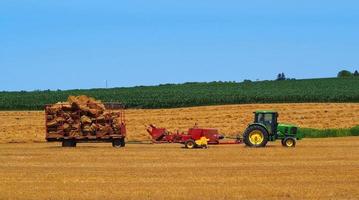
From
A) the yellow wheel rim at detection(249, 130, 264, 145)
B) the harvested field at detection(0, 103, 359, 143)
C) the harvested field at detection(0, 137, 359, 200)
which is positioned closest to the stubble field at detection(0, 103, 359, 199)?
the harvested field at detection(0, 137, 359, 200)

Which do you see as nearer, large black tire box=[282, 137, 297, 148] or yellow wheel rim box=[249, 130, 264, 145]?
yellow wheel rim box=[249, 130, 264, 145]

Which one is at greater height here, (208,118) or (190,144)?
(208,118)

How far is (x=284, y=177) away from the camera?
19594 mm

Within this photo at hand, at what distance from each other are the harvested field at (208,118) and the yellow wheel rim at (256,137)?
11660mm

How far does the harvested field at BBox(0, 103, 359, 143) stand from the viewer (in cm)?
4522

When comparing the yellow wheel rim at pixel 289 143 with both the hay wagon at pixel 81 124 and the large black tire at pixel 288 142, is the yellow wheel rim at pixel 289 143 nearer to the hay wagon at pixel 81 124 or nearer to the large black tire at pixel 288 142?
the large black tire at pixel 288 142

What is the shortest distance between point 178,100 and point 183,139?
26328 millimetres

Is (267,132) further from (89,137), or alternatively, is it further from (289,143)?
(89,137)

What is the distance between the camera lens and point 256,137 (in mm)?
32125

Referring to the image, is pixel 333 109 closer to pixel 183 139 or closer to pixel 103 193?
pixel 183 139

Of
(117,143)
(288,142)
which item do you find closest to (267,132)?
(288,142)

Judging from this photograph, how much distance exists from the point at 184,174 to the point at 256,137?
11.8m

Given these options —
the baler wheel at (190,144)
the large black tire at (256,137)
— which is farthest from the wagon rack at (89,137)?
the large black tire at (256,137)

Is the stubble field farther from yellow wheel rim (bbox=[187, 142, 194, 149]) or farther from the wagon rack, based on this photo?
the wagon rack
